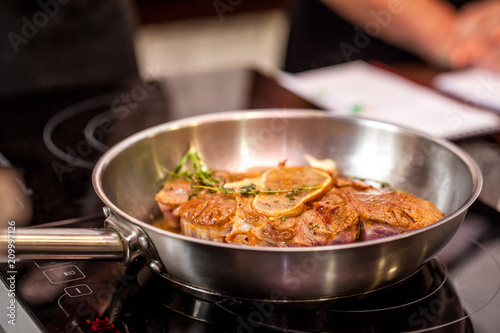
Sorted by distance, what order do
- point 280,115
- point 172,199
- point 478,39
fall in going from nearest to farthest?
point 172,199 < point 280,115 < point 478,39

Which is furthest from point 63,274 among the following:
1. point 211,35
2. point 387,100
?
point 211,35

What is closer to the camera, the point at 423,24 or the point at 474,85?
the point at 474,85

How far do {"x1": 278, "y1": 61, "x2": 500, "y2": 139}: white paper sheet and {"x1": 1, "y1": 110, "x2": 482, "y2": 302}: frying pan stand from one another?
0.31m

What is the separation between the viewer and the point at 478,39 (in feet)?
6.06

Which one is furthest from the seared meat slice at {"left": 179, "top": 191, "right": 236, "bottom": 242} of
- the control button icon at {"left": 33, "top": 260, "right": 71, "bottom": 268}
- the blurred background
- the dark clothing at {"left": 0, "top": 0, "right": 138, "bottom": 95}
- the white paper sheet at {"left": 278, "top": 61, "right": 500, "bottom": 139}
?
the blurred background

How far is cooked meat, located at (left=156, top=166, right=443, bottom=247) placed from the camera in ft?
2.62

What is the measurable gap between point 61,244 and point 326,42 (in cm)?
177

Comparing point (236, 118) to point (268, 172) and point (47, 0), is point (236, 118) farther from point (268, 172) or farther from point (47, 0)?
point (47, 0)

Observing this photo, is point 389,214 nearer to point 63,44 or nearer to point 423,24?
point 423,24

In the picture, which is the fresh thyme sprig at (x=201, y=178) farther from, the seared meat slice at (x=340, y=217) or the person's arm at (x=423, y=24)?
the person's arm at (x=423, y=24)

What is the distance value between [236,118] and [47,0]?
104 centimetres

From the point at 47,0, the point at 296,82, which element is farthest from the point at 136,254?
the point at 47,0

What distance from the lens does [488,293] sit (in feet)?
2.64

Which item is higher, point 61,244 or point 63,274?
point 61,244
